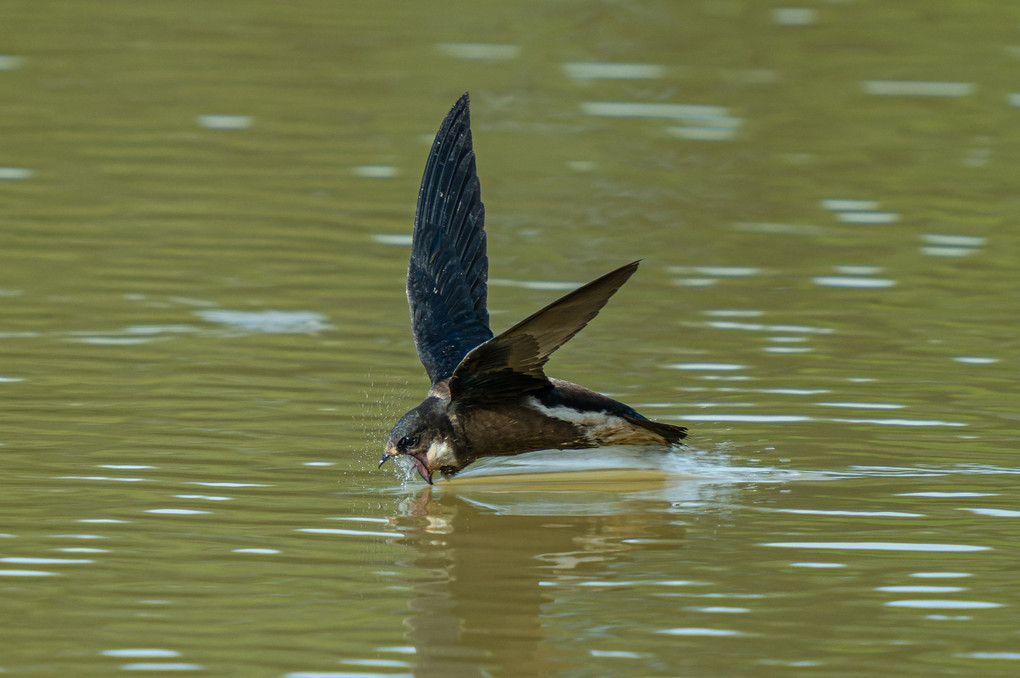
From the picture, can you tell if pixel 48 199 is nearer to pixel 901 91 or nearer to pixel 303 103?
pixel 303 103

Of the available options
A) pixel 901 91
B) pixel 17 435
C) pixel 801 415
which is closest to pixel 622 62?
pixel 901 91

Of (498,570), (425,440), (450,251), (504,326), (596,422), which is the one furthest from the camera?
(504,326)

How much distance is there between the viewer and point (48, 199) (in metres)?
13.1

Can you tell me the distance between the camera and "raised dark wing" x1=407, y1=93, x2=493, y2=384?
8.75 metres

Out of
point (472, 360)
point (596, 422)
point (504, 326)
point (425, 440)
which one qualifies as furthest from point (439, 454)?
point (504, 326)

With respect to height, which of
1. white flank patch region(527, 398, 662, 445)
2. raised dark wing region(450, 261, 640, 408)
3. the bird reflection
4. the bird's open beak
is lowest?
the bird reflection

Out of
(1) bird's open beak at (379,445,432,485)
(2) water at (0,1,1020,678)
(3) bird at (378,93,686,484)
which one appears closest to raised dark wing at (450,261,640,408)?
(3) bird at (378,93,686,484)

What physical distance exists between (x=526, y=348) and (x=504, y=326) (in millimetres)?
2802

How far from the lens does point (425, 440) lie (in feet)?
26.1

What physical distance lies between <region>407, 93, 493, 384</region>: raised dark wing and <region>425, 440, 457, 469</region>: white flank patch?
80 centimetres

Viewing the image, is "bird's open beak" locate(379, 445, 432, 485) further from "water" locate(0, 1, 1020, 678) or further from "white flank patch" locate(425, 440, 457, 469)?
"water" locate(0, 1, 1020, 678)

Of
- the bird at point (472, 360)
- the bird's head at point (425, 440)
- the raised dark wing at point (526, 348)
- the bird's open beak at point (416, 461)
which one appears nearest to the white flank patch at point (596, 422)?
the bird at point (472, 360)

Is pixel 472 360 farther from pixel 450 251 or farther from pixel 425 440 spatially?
pixel 450 251

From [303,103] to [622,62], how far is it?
12.9 feet
